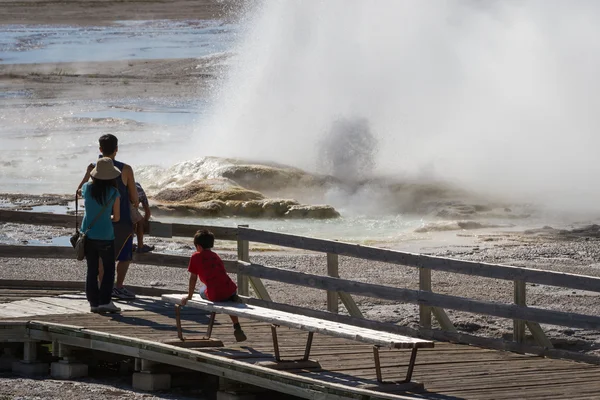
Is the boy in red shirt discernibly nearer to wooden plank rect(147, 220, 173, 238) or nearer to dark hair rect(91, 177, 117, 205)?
dark hair rect(91, 177, 117, 205)

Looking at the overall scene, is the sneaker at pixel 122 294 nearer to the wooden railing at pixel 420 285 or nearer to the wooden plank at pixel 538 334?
the wooden railing at pixel 420 285

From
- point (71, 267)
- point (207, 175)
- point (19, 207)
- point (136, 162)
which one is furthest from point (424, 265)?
point (136, 162)

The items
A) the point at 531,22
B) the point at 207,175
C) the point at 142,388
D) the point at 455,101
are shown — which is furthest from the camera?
the point at 531,22

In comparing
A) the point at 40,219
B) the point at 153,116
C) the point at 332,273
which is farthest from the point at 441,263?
the point at 153,116

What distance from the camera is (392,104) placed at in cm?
2528

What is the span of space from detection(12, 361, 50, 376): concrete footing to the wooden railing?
1527 millimetres

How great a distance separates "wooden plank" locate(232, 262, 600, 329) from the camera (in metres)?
7.77

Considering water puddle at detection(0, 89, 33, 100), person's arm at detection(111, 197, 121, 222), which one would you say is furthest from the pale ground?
water puddle at detection(0, 89, 33, 100)

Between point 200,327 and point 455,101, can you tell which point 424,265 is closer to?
point 200,327

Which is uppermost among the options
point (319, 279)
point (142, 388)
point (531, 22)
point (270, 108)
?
point (531, 22)

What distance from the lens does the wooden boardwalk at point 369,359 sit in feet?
23.9

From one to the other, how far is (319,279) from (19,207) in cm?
1056

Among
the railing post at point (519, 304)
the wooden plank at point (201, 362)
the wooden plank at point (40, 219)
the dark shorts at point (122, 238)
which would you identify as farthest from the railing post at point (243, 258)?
the railing post at point (519, 304)

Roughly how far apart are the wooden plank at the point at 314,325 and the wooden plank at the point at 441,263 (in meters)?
1.05
